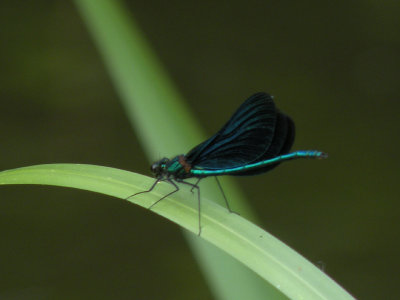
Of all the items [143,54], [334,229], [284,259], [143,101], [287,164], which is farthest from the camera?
[287,164]

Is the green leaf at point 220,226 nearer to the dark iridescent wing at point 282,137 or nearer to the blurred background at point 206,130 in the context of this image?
the dark iridescent wing at point 282,137

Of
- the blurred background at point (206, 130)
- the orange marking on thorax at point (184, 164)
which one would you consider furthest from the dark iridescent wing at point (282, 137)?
the blurred background at point (206, 130)

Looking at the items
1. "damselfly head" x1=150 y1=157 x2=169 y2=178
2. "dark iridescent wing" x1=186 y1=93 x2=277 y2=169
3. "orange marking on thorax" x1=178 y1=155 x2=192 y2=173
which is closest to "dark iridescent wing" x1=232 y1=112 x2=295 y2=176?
"dark iridescent wing" x1=186 y1=93 x2=277 y2=169

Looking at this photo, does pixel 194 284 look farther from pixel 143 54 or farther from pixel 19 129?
pixel 143 54

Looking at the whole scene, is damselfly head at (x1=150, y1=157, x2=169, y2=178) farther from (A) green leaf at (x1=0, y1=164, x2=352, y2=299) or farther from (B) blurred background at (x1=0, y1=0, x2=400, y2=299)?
(B) blurred background at (x1=0, y1=0, x2=400, y2=299)

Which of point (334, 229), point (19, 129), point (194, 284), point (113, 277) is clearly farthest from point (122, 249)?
point (334, 229)

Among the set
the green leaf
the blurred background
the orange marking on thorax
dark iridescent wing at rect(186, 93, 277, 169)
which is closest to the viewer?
the green leaf
